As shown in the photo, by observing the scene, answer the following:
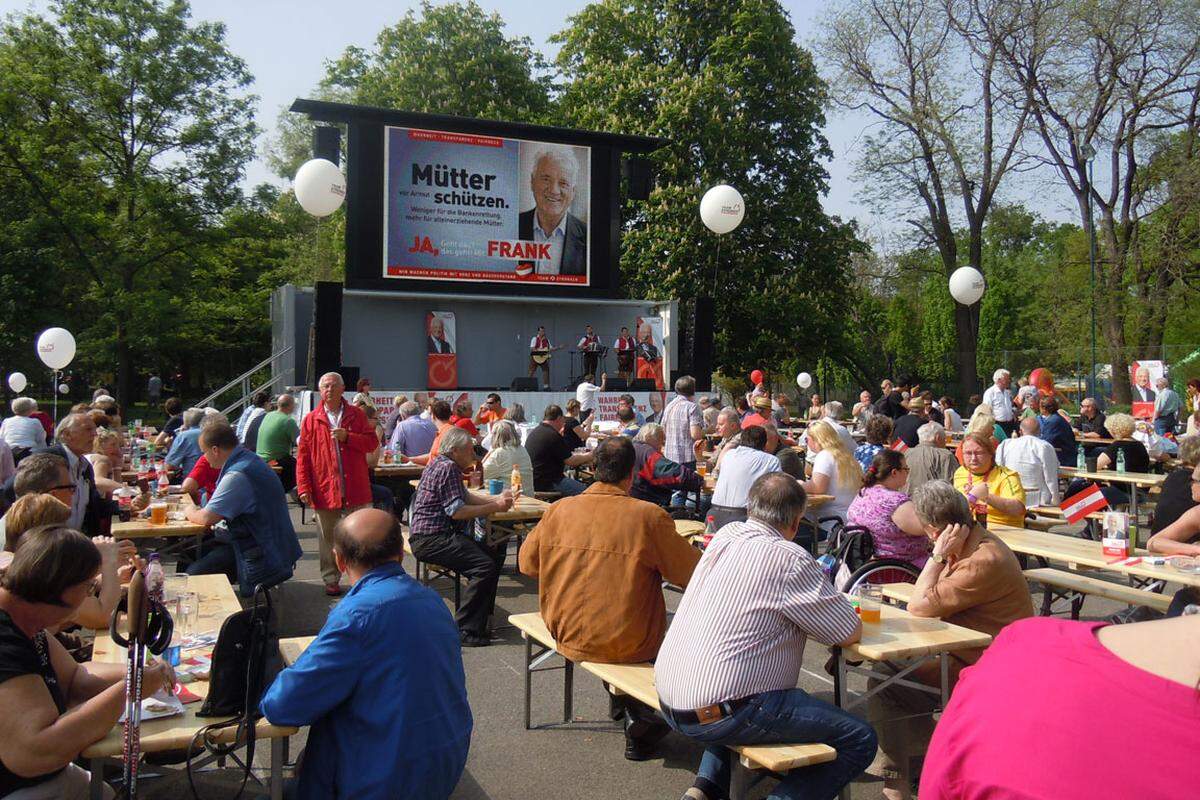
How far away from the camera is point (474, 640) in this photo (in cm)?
634

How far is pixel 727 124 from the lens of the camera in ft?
82.3

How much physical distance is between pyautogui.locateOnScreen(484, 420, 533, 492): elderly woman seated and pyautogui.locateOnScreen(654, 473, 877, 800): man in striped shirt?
4.94 meters

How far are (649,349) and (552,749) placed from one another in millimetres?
17359

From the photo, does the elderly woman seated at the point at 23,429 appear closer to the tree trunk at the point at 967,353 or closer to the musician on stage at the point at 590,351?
the musician on stage at the point at 590,351

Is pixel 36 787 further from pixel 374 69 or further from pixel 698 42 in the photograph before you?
pixel 374 69

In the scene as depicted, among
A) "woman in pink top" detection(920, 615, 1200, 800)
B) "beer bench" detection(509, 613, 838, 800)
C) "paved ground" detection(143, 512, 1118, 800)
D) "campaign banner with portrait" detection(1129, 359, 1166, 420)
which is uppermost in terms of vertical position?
"campaign banner with portrait" detection(1129, 359, 1166, 420)

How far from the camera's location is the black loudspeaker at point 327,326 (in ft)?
59.8

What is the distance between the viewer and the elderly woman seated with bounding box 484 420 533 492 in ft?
27.1

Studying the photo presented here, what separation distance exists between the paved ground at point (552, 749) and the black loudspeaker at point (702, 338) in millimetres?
15690

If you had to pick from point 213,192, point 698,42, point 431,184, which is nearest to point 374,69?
point 213,192

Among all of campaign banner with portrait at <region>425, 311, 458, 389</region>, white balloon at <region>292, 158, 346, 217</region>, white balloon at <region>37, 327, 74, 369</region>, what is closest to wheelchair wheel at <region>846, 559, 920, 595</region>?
white balloon at <region>292, 158, 346, 217</region>

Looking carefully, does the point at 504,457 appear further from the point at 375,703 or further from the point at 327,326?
the point at 327,326

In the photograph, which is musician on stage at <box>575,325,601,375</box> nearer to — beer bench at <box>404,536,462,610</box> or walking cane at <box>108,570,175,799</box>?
beer bench at <box>404,536,462,610</box>

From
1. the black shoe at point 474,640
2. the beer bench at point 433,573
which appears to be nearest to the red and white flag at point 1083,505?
the black shoe at point 474,640
